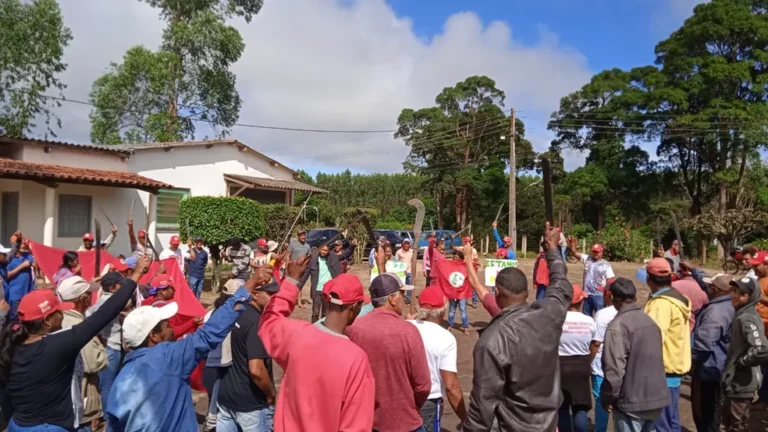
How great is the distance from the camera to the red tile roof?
47.2 feet

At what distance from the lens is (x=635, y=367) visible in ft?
12.9

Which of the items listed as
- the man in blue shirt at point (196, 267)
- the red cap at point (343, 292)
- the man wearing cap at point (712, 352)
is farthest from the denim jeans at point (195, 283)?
the red cap at point (343, 292)

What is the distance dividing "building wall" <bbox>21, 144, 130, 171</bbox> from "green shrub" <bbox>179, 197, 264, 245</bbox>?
2483 mm

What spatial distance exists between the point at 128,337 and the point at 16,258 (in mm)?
6310

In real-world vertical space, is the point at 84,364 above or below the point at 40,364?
below

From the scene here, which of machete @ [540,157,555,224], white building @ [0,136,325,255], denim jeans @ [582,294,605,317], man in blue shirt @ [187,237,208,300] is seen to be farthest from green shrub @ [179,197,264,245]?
machete @ [540,157,555,224]

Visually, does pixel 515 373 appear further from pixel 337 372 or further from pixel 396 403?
pixel 337 372

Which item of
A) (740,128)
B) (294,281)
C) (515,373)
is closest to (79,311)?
(294,281)

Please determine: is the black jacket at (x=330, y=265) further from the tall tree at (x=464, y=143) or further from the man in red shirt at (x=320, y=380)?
the tall tree at (x=464, y=143)

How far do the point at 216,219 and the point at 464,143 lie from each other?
65.0ft

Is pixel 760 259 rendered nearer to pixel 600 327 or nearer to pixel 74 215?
pixel 600 327

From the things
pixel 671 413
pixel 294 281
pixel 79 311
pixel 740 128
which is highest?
pixel 740 128

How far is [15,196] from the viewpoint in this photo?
15.5 metres

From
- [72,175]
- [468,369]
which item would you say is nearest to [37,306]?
Answer: [468,369]
